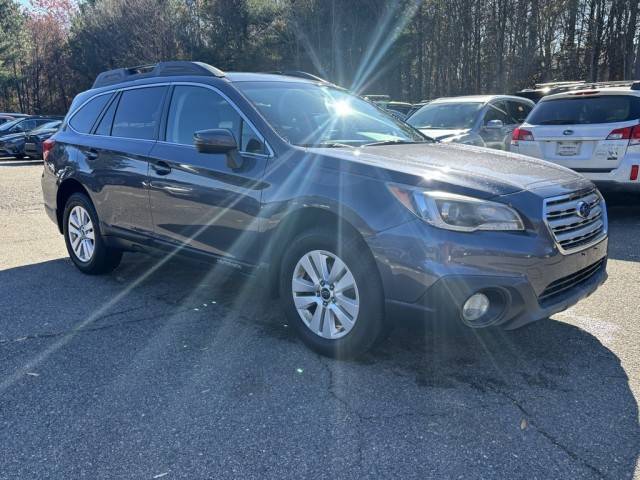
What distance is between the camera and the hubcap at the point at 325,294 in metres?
3.34

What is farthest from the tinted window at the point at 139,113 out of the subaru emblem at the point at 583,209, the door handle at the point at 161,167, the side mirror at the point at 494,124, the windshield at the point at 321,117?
the side mirror at the point at 494,124

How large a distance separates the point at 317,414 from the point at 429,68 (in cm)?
2890

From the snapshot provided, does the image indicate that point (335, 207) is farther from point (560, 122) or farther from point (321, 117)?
point (560, 122)

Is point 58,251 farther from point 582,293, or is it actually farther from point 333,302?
point 582,293

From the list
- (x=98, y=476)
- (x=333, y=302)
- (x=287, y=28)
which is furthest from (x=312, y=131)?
(x=287, y=28)

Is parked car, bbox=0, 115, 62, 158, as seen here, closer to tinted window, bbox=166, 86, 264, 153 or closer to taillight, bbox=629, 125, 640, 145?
tinted window, bbox=166, 86, 264, 153

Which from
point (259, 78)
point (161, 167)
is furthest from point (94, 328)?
point (259, 78)

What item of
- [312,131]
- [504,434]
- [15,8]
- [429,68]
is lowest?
[504,434]

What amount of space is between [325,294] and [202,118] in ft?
5.73

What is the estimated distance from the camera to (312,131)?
3.98 meters

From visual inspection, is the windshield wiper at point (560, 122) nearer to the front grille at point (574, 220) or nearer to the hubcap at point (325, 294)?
the front grille at point (574, 220)

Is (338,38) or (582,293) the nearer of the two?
(582,293)

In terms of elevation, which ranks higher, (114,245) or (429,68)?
(429,68)

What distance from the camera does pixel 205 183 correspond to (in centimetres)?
403
